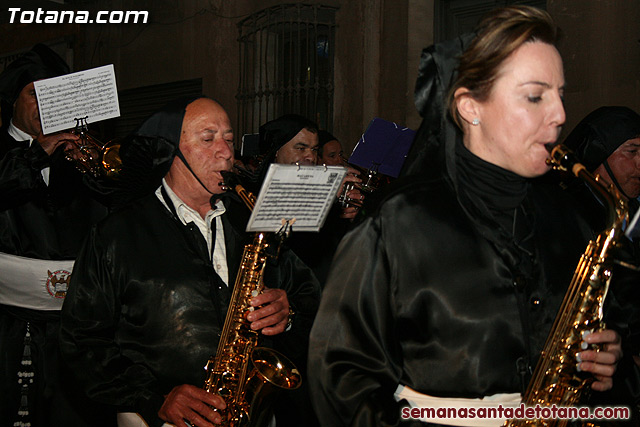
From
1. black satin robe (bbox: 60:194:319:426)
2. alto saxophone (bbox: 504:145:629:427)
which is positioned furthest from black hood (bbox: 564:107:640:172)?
black satin robe (bbox: 60:194:319:426)

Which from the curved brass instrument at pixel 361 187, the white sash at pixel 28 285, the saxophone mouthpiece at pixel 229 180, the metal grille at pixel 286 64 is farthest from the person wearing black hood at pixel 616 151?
the metal grille at pixel 286 64

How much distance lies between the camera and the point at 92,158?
4.87 metres

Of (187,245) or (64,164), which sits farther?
(64,164)

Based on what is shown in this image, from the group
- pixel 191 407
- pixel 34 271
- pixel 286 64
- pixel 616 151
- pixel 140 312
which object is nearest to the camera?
pixel 191 407

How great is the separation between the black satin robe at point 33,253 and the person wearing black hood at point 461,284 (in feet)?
9.53

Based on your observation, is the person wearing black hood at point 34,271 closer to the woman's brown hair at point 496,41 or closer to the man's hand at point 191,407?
the man's hand at point 191,407

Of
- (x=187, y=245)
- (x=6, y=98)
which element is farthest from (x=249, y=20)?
(x=187, y=245)

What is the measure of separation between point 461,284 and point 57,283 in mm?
3094

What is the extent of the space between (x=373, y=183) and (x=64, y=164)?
2215 mm

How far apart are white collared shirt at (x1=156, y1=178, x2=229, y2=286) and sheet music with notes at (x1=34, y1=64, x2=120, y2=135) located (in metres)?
1.16

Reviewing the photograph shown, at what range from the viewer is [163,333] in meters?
3.12

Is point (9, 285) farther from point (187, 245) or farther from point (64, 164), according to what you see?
point (187, 245)

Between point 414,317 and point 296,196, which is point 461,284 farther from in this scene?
point 296,196

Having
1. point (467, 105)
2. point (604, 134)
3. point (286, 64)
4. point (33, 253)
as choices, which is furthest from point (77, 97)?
point (286, 64)
